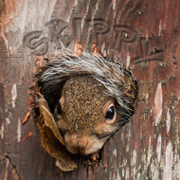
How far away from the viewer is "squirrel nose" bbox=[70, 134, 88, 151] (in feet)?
4.86

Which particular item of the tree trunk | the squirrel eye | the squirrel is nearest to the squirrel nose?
the squirrel

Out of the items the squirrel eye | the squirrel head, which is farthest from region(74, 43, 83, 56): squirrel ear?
the squirrel eye

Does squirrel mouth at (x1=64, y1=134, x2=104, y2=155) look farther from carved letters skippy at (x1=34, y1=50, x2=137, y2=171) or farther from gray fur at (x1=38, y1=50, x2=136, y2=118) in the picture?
gray fur at (x1=38, y1=50, x2=136, y2=118)

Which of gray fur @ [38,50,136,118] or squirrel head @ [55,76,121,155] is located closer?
squirrel head @ [55,76,121,155]

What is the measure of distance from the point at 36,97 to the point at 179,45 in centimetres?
79

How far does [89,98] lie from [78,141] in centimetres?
25

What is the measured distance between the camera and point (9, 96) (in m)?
1.59

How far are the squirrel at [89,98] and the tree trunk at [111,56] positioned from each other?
9 centimetres

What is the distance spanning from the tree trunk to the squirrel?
86mm

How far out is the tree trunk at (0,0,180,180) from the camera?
1522 mm

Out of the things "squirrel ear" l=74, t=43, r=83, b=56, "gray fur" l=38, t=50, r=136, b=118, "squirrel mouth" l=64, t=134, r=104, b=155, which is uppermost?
"squirrel ear" l=74, t=43, r=83, b=56

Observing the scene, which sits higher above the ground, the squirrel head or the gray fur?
the gray fur

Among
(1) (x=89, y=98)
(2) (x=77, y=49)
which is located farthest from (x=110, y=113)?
(2) (x=77, y=49)

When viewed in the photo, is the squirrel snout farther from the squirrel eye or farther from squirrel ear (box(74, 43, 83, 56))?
squirrel ear (box(74, 43, 83, 56))
